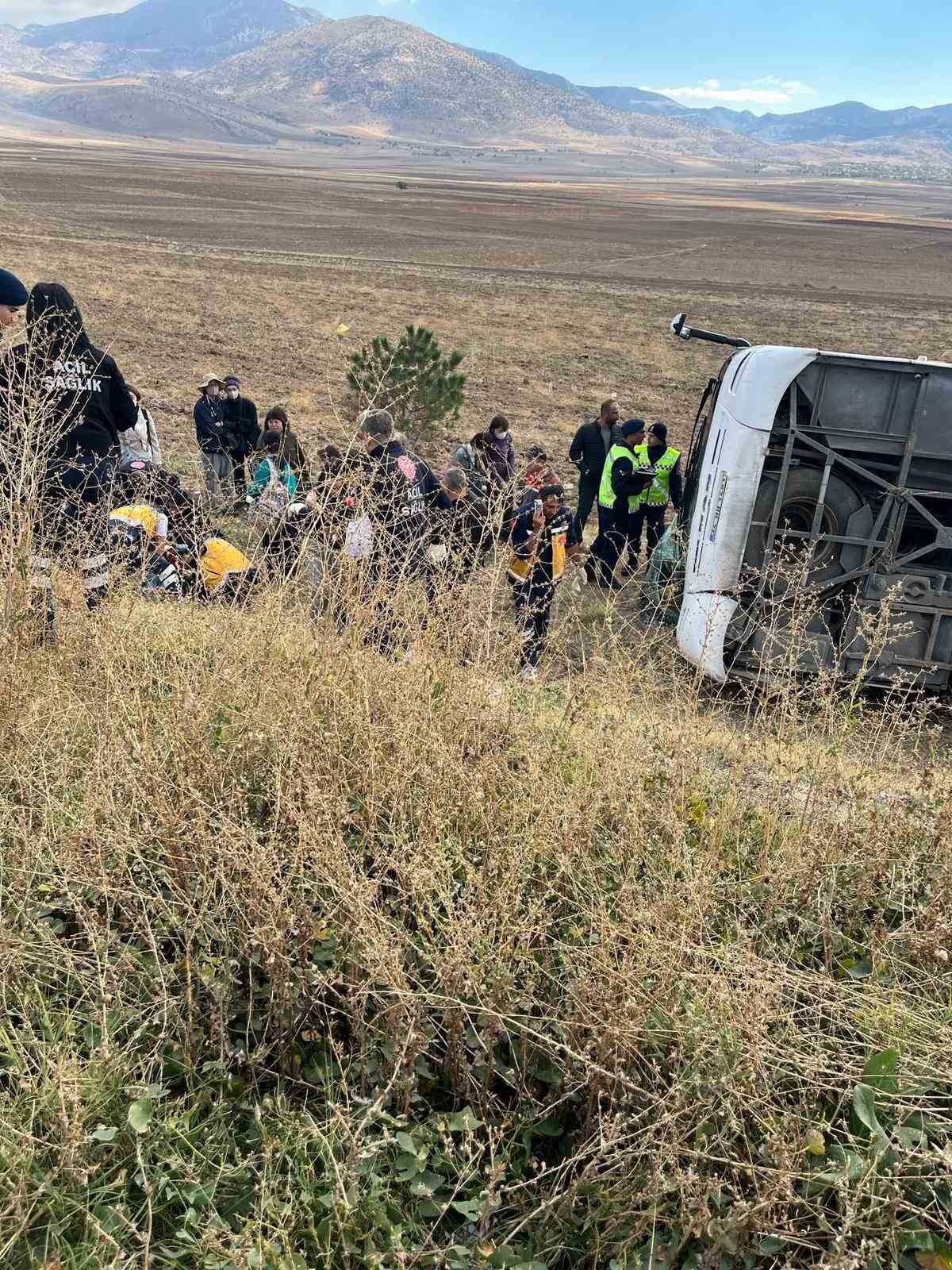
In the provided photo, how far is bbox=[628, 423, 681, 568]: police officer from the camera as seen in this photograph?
7.82 meters

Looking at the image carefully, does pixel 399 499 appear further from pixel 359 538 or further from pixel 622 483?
pixel 622 483

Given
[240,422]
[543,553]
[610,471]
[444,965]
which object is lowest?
[444,965]

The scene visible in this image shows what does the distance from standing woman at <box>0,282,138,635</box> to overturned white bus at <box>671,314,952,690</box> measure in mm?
3460

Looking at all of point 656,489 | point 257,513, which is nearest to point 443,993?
point 257,513

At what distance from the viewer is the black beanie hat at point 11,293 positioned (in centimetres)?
364

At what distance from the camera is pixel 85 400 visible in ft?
13.7

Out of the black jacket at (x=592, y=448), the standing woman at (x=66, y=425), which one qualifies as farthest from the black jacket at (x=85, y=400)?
the black jacket at (x=592, y=448)

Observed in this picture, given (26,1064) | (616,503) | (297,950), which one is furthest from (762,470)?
(26,1064)

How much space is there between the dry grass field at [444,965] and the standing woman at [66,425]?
240mm

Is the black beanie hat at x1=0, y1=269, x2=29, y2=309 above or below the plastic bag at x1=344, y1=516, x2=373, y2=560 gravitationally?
above

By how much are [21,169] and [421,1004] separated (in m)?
80.3

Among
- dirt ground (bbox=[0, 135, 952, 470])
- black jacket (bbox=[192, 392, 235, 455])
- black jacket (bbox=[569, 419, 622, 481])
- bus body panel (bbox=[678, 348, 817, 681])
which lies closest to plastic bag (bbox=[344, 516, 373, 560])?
dirt ground (bbox=[0, 135, 952, 470])

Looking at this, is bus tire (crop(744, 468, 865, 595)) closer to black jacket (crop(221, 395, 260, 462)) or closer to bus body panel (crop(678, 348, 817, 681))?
bus body panel (crop(678, 348, 817, 681))

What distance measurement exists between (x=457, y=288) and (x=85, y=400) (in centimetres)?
2496
